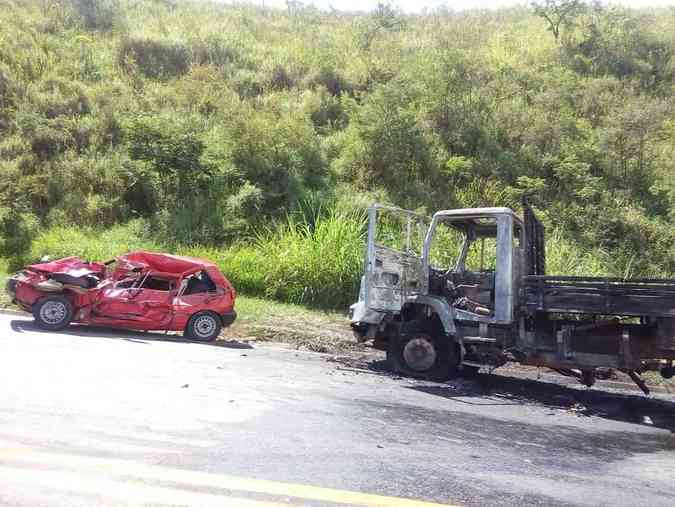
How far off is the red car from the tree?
2360 centimetres

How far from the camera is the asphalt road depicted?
163 inches

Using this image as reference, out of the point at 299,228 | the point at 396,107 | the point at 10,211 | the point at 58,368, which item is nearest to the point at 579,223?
the point at 396,107

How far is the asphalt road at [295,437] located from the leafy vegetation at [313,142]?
22.7 feet

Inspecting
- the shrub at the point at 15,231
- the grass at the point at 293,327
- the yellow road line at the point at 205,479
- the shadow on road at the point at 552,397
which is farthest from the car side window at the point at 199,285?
the shrub at the point at 15,231

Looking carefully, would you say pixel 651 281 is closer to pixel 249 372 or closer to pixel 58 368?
pixel 249 372

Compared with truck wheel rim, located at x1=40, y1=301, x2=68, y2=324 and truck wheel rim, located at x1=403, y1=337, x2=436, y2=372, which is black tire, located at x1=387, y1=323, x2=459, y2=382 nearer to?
truck wheel rim, located at x1=403, y1=337, x2=436, y2=372

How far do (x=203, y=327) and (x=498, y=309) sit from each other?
17.4ft

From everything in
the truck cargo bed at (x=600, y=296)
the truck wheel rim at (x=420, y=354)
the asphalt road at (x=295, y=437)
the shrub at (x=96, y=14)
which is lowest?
the asphalt road at (x=295, y=437)

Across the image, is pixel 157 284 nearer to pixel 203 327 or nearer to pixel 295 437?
pixel 203 327

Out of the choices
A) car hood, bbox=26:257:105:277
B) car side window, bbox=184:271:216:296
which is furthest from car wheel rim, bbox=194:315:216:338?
car hood, bbox=26:257:105:277

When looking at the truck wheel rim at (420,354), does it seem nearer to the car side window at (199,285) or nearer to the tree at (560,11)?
the car side window at (199,285)

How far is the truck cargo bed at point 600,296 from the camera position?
25.4 ft

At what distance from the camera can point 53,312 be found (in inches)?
415

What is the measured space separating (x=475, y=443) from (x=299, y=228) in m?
12.1
